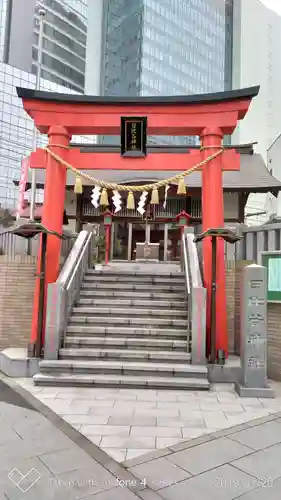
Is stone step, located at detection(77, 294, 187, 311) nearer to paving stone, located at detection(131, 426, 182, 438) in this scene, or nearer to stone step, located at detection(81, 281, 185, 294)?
stone step, located at detection(81, 281, 185, 294)

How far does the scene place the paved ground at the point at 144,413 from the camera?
4.39 meters

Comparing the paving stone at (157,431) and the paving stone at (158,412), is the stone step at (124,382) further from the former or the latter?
the paving stone at (157,431)

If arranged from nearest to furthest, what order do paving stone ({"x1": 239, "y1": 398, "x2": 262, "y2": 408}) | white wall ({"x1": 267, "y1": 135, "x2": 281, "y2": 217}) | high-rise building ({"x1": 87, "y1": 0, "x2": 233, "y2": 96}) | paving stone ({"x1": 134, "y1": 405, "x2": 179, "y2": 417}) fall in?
paving stone ({"x1": 134, "y1": 405, "x2": 179, "y2": 417}) < paving stone ({"x1": 239, "y1": 398, "x2": 262, "y2": 408}) < white wall ({"x1": 267, "y1": 135, "x2": 281, "y2": 217}) < high-rise building ({"x1": 87, "y1": 0, "x2": 233, "y2": 96})

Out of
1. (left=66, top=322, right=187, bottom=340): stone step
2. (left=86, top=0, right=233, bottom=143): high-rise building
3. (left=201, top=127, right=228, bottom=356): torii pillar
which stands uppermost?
(left=86, top=0, right=233, bottom=143): high-rise building

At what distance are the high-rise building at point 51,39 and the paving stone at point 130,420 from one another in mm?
48203

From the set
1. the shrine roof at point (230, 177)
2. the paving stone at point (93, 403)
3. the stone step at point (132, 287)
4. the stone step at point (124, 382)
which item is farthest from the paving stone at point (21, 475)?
the shrine roof at point (230, 177)

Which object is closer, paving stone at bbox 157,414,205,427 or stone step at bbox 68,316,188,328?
paving stone at bbox 157,414,205,427

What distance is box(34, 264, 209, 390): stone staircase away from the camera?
21.7 ft

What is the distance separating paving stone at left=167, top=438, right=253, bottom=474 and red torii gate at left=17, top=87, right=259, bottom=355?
411 centimetres

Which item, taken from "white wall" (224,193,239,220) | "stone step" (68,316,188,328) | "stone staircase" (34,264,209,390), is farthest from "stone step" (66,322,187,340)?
"white wall" (224,193,239,220)

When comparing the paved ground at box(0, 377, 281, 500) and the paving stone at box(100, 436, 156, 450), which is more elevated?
the paved ground at box(0, 377, 281, 500)

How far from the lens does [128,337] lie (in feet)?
25.3

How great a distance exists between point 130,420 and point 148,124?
630 centimetres

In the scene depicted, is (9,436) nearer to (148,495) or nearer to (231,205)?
(148,495)
